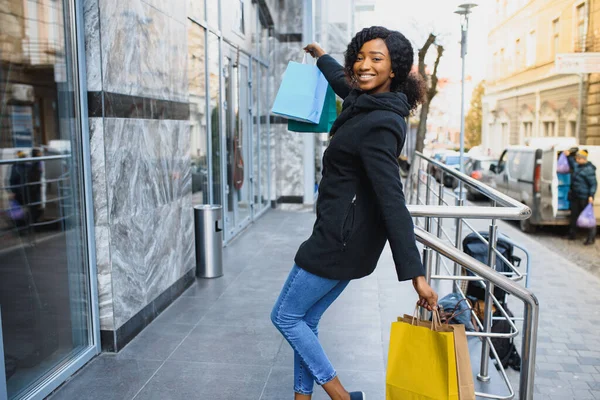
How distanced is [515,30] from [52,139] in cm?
3740

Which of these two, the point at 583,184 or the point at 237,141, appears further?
the point at 583,184

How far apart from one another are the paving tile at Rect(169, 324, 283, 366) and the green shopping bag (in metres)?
1.69

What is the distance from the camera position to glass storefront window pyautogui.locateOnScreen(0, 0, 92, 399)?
3268mm

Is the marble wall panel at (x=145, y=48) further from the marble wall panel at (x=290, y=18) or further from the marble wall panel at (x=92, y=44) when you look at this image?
the marble wall panel at (x=290, y=18)

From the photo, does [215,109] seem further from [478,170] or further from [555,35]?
[555,35]

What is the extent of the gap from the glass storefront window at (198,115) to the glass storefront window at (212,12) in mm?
338

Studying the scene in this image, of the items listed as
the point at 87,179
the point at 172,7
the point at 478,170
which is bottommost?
the point at 478,170

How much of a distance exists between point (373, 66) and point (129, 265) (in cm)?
262

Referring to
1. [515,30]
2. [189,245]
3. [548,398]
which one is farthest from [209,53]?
[515,30]

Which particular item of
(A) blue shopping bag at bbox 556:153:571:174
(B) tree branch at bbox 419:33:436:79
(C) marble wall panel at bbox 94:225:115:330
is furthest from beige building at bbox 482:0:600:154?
(C) marble wall panel at bbox 94:225:115:330

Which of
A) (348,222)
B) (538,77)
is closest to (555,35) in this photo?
(538,77)

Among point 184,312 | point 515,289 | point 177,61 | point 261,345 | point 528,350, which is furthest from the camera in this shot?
point 177,61

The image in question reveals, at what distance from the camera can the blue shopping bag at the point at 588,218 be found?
36.3ft

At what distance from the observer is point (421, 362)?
2.19 metres
